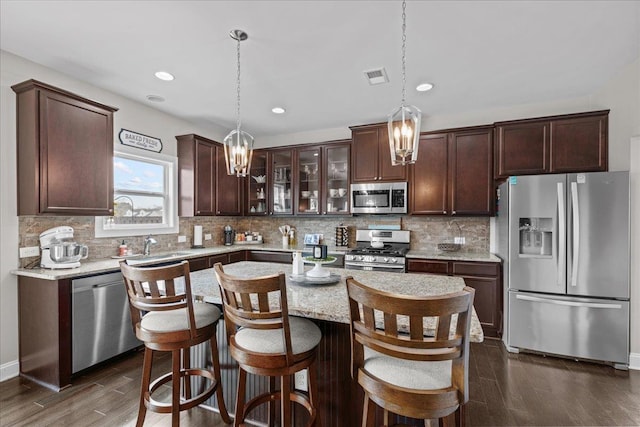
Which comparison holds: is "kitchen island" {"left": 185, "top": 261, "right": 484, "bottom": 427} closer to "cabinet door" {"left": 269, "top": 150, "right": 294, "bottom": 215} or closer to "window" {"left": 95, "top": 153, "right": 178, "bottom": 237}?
"window" {"left": 95, "top": 153, "right": 178, "bottom": 237}

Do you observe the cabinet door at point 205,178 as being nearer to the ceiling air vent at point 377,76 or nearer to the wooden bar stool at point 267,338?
the ceiling air vent at point 377,76

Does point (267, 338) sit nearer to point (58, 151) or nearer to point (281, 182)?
point (58, 151)

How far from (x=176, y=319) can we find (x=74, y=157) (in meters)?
2.07

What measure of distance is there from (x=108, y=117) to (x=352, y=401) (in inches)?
132

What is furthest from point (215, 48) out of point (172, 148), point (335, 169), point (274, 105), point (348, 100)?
point (335, 169)

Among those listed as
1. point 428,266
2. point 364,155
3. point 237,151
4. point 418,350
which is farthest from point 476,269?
point 237,151

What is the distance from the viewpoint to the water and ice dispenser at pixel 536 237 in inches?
121

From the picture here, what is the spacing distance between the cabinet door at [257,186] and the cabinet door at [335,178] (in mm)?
1090

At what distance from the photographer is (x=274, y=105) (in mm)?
3863

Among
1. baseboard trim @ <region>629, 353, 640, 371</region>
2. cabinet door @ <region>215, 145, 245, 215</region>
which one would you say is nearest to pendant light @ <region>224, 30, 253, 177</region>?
cabinet door @ <region>215, 145, 245, 215</region>

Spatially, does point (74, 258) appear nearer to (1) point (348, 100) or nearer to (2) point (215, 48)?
(2) point (215, 48)

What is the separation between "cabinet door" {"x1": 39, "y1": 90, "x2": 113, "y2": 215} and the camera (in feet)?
8.55

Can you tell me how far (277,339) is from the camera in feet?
5.03

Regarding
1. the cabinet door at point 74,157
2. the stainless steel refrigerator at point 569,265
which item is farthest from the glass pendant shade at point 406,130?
the cabinet door at point 74,157
